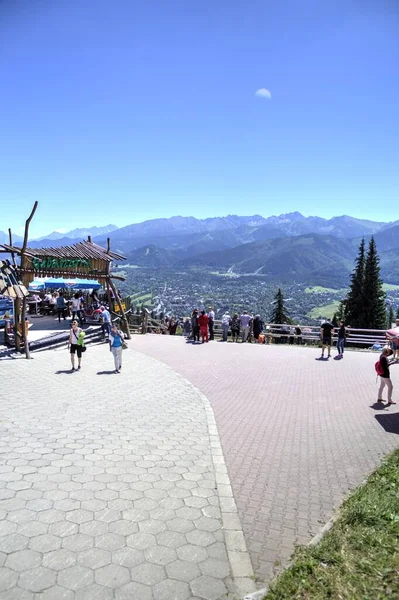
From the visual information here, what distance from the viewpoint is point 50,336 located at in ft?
59.1

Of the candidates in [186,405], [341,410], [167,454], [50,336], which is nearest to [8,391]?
[186,405]

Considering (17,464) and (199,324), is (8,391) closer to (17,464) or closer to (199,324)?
(17,464)

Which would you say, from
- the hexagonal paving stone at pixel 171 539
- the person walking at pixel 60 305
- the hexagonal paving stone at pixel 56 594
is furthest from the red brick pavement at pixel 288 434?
the person walking at pixel 60 305

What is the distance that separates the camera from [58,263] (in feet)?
59.8

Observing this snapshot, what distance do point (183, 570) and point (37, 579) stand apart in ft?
5.12

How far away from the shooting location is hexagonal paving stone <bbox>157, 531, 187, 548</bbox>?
4980mm

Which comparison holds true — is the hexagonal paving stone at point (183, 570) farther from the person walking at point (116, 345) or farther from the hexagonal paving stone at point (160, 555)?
the person walking at point (116, 345)

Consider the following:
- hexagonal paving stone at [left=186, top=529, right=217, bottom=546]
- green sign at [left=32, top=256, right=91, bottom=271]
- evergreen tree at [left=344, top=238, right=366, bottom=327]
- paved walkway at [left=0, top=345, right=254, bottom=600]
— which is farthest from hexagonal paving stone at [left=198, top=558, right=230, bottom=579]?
evergreen tree at [left=344, top=238, right=366, bottom=327]

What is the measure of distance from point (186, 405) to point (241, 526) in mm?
5366

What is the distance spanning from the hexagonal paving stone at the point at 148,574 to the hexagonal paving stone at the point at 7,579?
1.23m

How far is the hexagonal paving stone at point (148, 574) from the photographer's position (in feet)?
14.4

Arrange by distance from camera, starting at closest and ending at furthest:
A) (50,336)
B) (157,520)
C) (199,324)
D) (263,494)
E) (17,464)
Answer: (157,520) < (263,494) < (17,464) < (50,336) < (199,324)

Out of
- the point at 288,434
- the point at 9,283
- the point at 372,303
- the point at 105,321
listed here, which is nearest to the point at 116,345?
the point at 9,283

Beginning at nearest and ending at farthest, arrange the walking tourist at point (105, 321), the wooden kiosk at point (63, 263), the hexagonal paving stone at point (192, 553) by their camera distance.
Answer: the hexagonal paving stone at point (192, 553) < the wooden kiosk at point (63, 263) < the walking tourist at point (105, 321)
